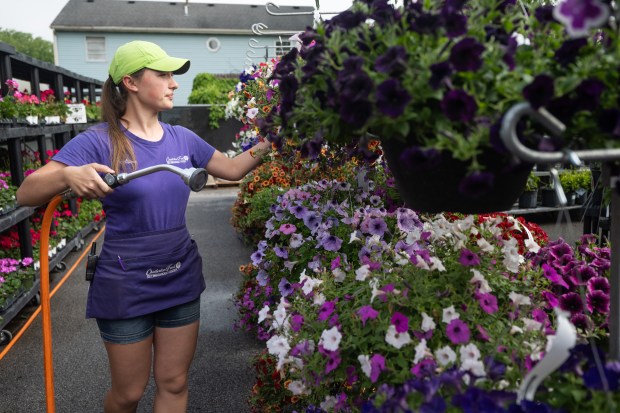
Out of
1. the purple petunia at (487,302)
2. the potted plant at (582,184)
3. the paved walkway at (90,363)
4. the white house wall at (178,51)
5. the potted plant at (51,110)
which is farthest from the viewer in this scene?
the white house wall at (178,51)

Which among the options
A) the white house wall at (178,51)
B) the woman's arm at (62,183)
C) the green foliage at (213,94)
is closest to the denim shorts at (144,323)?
the woman's arm at (62,183)

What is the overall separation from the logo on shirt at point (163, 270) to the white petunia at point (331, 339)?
1022mm

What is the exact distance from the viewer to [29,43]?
2490 inches

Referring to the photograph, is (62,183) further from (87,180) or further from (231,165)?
(231,165)

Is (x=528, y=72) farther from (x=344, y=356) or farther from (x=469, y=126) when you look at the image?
(x=344, y=356)

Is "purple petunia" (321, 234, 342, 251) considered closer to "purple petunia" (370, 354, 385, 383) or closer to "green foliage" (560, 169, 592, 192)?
"purple petunia" (370, 354, 385, 383)

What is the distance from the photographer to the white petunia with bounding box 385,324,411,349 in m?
1.35

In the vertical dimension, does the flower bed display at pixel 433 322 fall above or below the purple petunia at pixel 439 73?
below

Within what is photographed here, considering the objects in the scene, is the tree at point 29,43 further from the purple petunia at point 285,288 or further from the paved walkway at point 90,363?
the purple petunia at point 285,288

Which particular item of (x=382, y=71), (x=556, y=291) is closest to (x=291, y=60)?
(x=382, y=71)

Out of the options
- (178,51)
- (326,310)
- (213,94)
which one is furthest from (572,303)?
(178,51)

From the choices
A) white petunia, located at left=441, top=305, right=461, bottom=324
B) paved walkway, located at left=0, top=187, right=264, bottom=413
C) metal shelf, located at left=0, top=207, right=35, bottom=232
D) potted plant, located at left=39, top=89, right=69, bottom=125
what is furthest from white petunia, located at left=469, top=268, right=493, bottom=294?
potted plant, located at left=39, top=89, right=69, bottom=125

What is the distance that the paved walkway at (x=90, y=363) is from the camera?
346 cm

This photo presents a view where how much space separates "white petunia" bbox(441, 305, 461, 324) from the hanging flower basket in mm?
286
